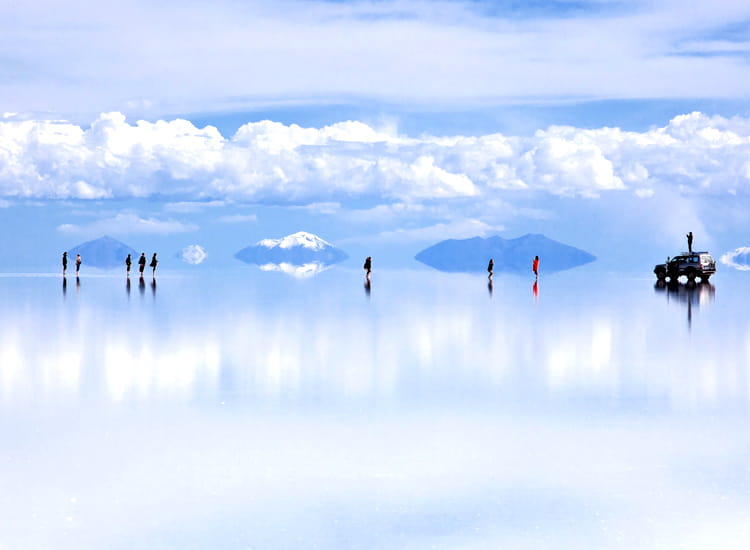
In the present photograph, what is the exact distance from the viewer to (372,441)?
1167 cm

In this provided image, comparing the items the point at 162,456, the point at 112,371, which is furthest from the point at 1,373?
the point at 162,456

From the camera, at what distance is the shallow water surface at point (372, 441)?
334 inches

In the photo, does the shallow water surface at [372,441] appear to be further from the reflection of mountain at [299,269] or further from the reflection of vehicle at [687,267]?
the reflection of mountain at [299,269]

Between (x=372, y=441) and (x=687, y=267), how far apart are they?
68584 mm

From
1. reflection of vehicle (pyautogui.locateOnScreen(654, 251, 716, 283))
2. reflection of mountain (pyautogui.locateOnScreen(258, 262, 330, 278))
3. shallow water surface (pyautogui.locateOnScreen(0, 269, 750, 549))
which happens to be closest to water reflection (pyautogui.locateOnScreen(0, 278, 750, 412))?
shallow water surface (pyautogui.locateOnScreen(0, 269, 750, 549))

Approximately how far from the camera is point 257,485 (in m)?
9.70

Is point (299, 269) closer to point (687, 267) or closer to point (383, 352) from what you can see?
point (687, 267)

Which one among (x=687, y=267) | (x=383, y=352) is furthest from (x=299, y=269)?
(x=383, y=352)

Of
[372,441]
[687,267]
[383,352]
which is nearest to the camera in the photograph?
[372,441]

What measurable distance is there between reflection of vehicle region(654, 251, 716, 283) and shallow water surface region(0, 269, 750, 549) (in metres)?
53.0

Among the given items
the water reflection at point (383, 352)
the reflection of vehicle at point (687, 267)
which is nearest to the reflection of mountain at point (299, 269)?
the reflection of vehicle at point (687, 267)

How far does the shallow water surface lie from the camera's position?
27.9ft

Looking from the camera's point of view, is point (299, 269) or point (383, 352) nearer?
point (383, 352)

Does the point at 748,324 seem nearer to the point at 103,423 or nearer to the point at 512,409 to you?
the point at 512,409
